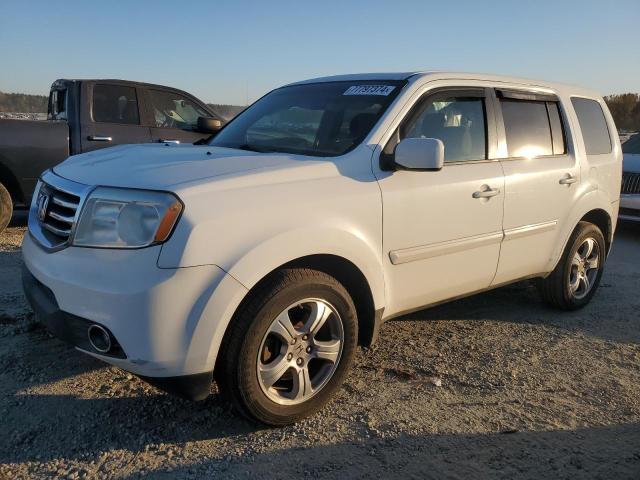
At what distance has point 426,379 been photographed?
145 inches

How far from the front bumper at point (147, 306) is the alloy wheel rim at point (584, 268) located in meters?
3.48

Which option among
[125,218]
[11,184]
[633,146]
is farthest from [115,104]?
[633,146]

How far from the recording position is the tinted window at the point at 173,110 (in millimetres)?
7815

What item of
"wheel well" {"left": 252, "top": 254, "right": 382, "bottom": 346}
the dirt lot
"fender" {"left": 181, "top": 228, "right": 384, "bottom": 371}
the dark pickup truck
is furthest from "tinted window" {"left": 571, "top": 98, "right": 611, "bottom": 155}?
the dark pickup truck

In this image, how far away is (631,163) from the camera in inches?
350

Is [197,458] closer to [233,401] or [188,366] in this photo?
[233,401]

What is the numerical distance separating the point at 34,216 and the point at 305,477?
204cm

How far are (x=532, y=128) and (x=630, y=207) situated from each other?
505 centimetres

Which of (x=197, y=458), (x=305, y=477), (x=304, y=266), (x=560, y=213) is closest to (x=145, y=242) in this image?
(x=304, y=266)

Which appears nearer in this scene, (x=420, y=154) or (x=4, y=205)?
(x=420, y=154)

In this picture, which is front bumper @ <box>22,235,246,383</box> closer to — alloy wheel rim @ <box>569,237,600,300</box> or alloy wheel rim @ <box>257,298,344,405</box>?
alloy wheel rim @ <box>257,298,344,405</box>

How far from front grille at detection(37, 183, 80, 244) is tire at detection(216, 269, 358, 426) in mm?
928

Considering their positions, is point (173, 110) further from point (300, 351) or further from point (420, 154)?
point (300, 351)

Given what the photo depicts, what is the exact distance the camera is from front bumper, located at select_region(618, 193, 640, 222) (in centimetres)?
855
